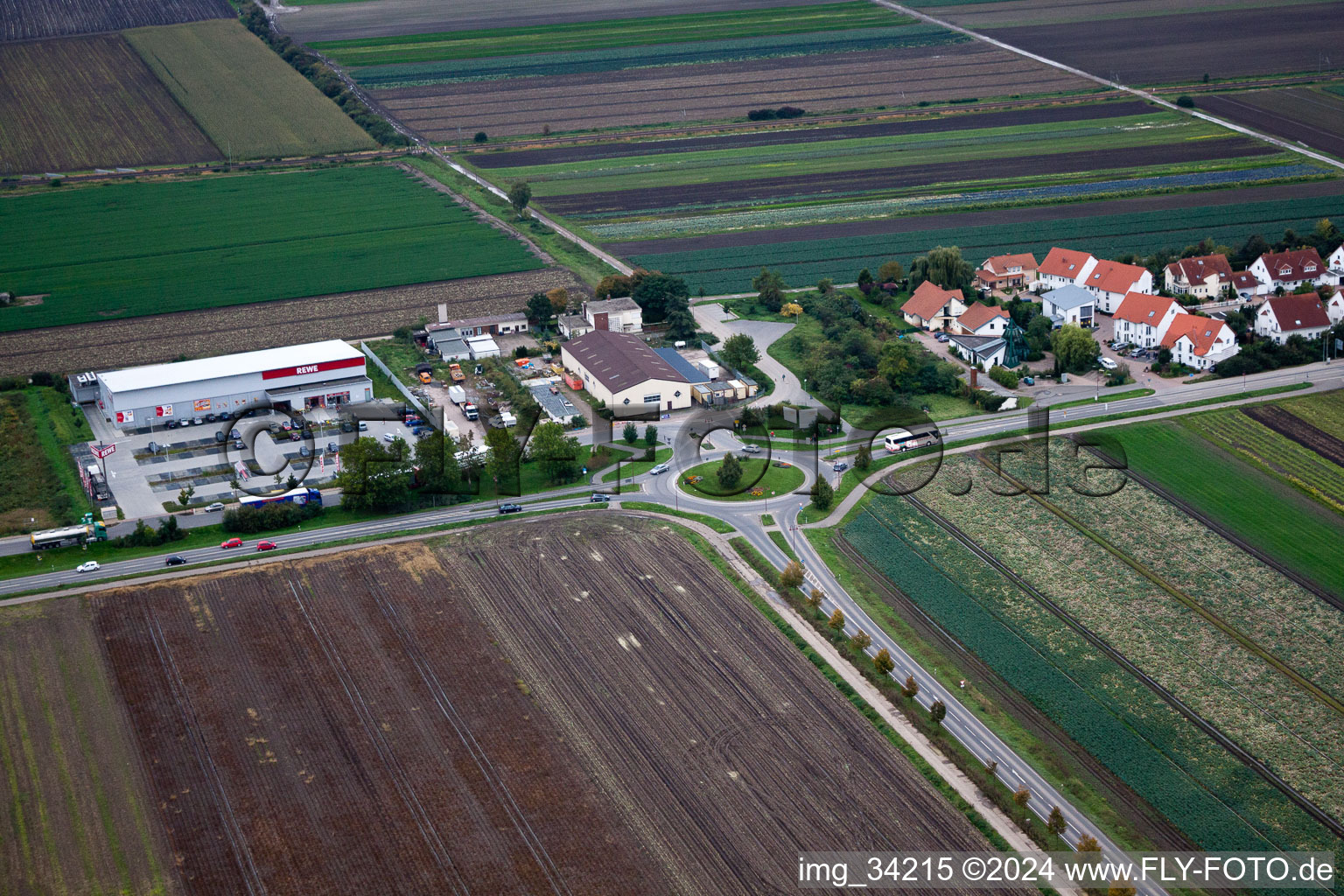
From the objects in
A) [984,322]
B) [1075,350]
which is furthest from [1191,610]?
[984,322]

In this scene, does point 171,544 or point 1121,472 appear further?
point 1121,472

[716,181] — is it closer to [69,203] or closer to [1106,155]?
[1106,155]

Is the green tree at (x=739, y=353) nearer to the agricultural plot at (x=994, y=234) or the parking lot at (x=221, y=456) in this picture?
the agricultural plot at (x=994, y=234)

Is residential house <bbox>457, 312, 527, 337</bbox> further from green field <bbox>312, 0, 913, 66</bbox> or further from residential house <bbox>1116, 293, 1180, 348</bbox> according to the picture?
green field <bbox>312, 0, 913, 66</bbox>

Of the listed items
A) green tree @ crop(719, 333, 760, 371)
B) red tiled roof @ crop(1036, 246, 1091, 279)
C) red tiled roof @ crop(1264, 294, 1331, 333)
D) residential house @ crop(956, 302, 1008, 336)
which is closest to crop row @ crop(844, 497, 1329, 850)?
green tree @ crop(719, 333, 760, 371)

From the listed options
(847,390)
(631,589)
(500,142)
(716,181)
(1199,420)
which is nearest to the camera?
(631,589)

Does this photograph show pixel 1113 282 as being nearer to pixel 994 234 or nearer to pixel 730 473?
pixel 994 234

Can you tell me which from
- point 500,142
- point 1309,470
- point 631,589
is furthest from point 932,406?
point 500,142
